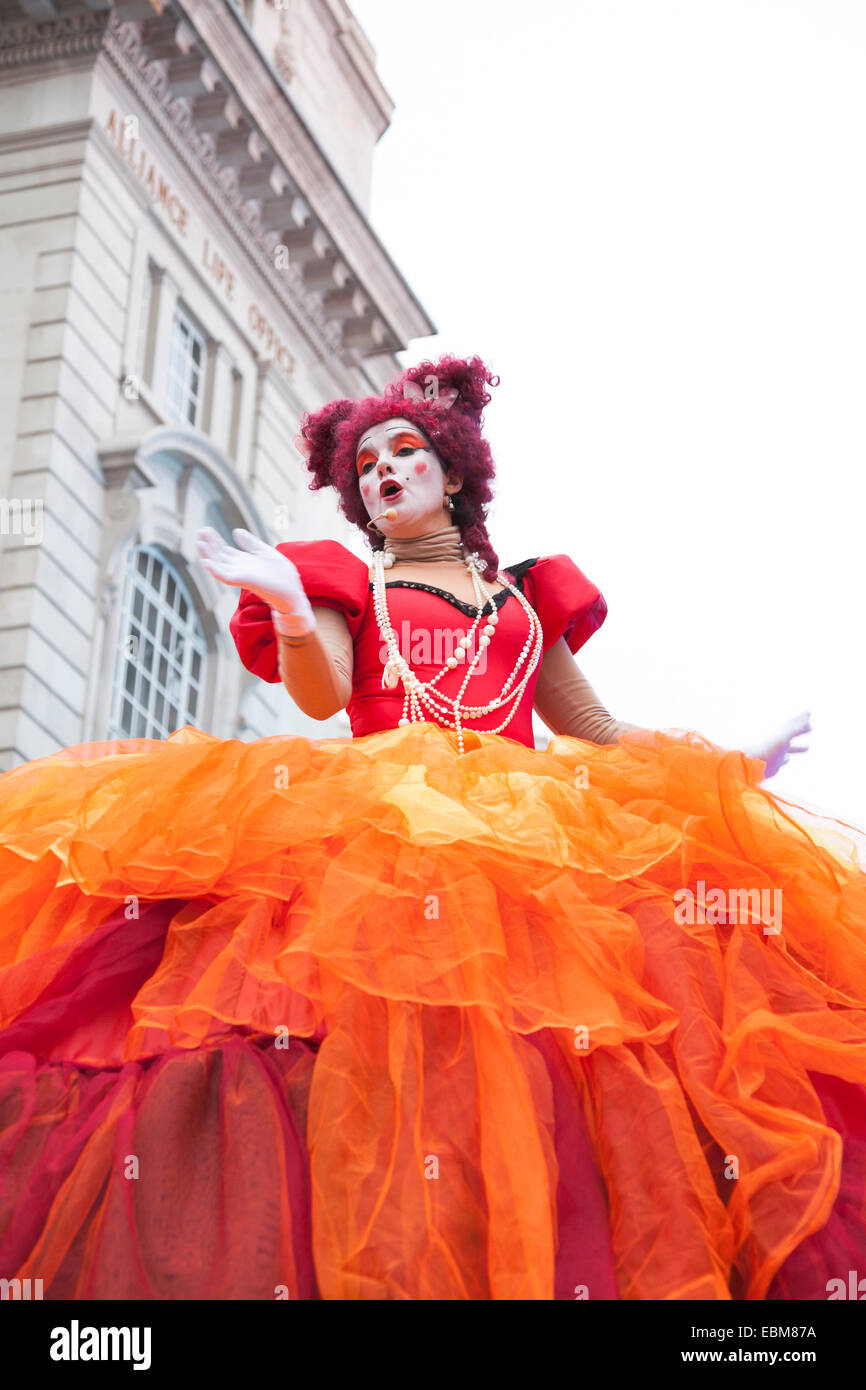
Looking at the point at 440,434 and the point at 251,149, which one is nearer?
the point at 440,434

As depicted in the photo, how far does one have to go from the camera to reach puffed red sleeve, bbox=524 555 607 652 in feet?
12.6

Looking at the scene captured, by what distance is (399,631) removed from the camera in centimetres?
365

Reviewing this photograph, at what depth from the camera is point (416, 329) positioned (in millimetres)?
16922

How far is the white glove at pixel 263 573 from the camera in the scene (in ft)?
10.2

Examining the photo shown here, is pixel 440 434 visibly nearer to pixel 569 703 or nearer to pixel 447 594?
pixel 447 594

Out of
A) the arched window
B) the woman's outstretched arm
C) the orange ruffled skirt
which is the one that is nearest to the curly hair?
the woman's outstretched arm

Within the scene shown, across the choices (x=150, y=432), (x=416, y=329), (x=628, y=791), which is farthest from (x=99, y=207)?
(x=628, y=791)

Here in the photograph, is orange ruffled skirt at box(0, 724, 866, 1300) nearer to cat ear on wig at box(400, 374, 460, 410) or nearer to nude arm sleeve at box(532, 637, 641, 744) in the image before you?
nude arm sleeve at box(532, 637, 641, 744)

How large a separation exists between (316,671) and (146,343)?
32.8 feet

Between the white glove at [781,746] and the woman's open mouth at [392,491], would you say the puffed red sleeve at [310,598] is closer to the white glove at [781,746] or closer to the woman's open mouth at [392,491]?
the woman's open mouth at [392,491]

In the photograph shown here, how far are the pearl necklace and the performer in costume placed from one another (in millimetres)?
335

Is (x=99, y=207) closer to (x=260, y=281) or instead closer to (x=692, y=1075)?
(x=260, y=281)

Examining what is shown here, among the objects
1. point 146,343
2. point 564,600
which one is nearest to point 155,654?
point 146,343
